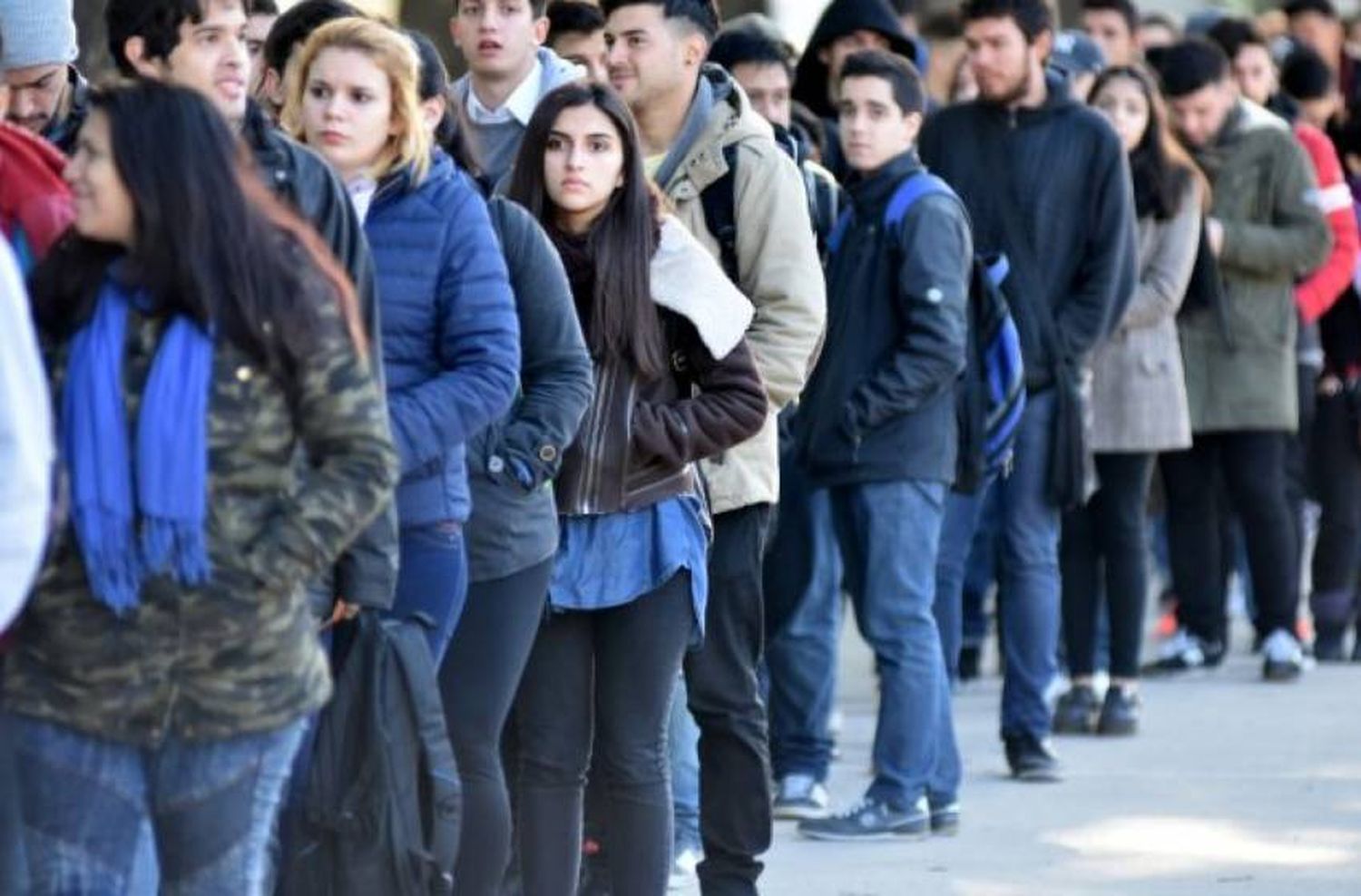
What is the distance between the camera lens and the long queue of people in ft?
16.3

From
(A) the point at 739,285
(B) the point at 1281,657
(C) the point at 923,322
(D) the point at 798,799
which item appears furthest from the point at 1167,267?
(A) the point at 739,285

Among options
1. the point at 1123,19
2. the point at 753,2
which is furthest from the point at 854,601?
the point at 753,2

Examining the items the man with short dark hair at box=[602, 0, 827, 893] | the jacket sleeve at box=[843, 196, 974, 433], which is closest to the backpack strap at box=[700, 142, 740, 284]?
the man with short dark hair at box=[602, 0, 827, 893]

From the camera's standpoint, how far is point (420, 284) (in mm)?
6262

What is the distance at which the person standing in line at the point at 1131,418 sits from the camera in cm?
1090

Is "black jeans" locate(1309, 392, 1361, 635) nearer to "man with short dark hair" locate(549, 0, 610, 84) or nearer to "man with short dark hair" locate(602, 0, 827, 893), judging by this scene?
"man with short dark hair" locate(549, 0, 610, 84)

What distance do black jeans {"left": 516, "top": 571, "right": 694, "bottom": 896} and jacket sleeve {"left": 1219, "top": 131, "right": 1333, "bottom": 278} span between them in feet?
18.1

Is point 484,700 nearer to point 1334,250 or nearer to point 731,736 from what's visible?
point 731,736

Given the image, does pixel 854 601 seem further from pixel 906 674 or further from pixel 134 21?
pixel 134 21

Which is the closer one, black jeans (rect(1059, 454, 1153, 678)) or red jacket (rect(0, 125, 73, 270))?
red jacket (rect(0, 125, 73, 270))

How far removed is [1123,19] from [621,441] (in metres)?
7.61

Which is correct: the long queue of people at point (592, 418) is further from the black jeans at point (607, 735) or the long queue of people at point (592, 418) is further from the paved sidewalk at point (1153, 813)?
the paved sidewalk at point (1153, 813)

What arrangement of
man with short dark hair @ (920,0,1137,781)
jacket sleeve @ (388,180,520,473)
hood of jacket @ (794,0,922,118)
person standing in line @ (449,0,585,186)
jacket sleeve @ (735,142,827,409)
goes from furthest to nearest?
hood of jacket @ (794,0,922,118) → man with short dark hair @ (920,0,1137,781) → person standing in line @ (449,0,585,186) → jacket sleeve @ (735,142,827,409) → jacket sleeve @ (388,180,520,473)

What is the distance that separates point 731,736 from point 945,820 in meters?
1.73
